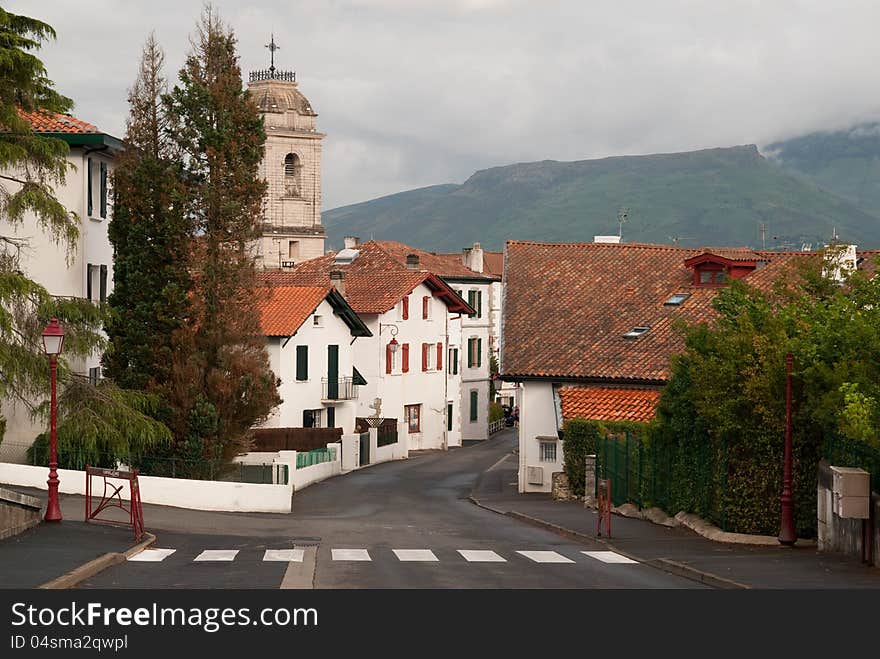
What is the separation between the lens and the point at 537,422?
46.3m

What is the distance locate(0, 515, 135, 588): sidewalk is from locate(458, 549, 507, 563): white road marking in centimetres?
538

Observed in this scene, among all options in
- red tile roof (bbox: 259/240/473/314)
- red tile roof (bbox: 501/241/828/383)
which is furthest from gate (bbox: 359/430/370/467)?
red tile roof (bbox: 501/241/828/383)

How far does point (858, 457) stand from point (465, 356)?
207 ft

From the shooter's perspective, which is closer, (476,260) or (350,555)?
(350,555)

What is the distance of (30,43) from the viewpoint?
30.3 meters

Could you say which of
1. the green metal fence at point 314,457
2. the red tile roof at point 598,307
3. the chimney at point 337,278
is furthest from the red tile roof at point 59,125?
the chimney at point 337,278

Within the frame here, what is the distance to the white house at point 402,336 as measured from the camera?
2670 inches

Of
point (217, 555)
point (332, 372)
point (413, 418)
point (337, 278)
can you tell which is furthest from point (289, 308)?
point (217, 555)

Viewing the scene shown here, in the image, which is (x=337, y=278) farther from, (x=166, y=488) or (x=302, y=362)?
(x=166, y=488)

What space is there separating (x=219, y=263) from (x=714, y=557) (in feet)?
68.6

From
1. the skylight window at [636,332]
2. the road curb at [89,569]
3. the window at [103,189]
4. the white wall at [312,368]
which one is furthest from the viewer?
the white wall at [312,368]

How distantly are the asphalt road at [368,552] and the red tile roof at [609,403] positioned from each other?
14.8 ft

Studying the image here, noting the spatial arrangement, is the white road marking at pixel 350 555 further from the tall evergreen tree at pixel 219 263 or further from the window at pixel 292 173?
the window at pixel 292 173
